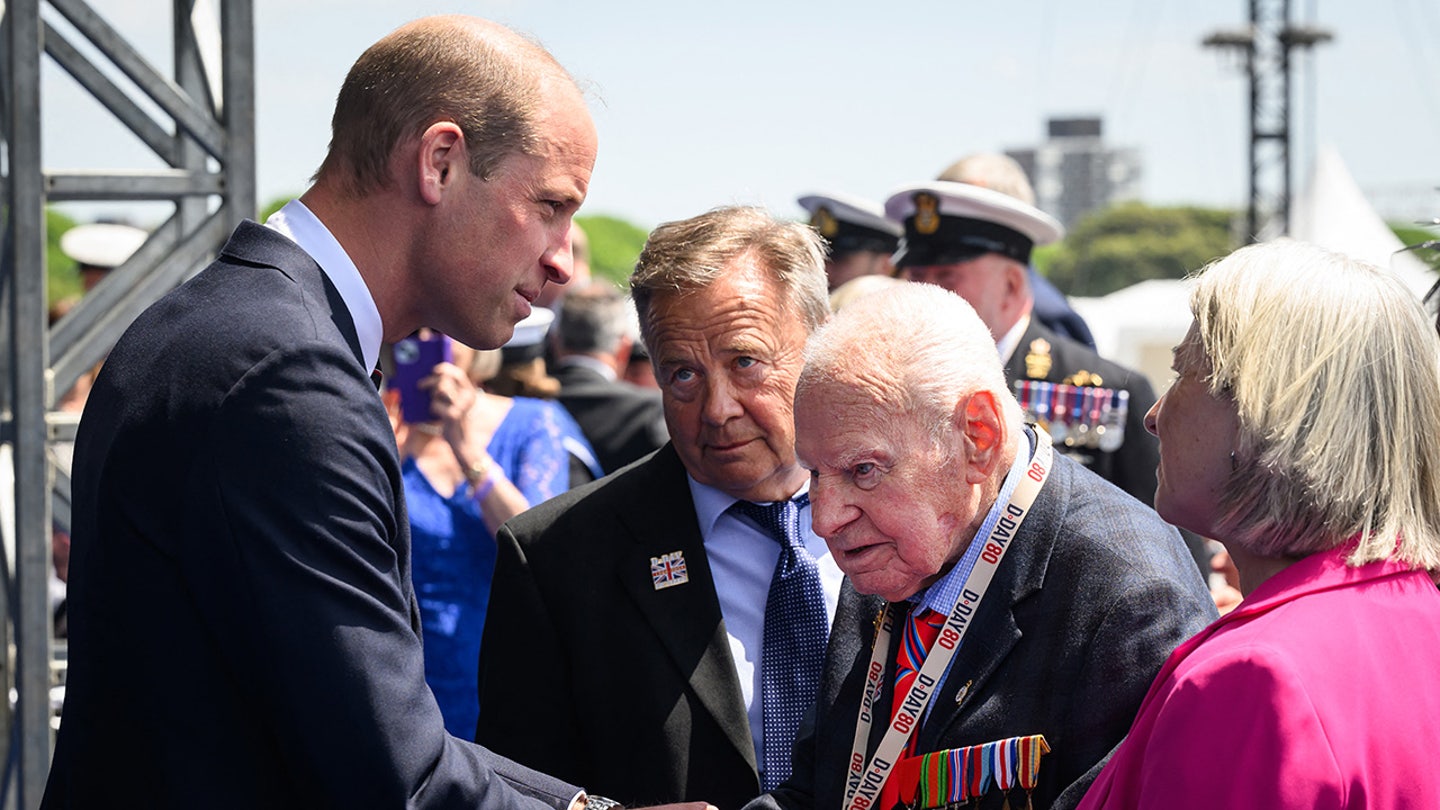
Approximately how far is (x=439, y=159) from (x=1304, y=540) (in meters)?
1.33

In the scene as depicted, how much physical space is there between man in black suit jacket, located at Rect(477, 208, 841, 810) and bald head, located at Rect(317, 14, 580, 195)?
869 mm

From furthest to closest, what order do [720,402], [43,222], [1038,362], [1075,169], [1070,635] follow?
[1075,169], [1038,362], [43,222], [720,402], [1070,635]

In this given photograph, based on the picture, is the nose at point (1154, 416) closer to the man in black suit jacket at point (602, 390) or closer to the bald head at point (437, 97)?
the bald head at point (437, 97)

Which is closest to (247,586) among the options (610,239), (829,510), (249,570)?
(249,570)

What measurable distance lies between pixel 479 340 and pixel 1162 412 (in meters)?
1.04

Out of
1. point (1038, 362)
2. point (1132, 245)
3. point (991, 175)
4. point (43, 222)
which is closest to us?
point (43, 222)

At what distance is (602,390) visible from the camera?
6.48 metres

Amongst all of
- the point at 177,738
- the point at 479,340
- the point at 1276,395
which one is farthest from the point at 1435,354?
the point at 177,738

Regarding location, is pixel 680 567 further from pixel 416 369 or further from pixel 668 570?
pixel 416 369

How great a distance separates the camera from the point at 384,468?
191 centimetres

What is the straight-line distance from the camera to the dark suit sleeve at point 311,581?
1.78 m

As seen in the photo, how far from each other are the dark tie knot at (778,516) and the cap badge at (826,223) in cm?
358

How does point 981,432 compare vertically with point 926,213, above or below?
below

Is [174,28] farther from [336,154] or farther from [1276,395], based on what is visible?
[1276,395]
